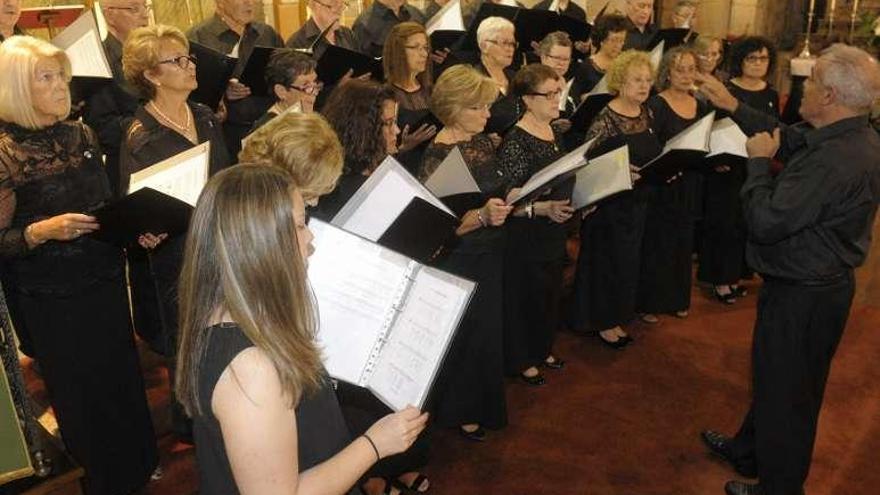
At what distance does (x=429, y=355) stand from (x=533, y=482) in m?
1.52

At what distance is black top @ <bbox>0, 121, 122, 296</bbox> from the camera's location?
91.4 inches

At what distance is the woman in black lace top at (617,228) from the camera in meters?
3.66

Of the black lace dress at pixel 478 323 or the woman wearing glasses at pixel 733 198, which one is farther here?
the woman wearing glasses at pixel 733 198

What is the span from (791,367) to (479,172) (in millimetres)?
1330

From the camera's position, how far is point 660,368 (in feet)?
12.7

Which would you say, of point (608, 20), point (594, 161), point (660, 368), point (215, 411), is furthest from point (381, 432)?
point (608, 20)

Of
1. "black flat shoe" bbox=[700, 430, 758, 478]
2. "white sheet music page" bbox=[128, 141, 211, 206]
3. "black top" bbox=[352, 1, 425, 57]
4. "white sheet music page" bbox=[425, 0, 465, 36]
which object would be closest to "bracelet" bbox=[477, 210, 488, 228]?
"white sheet music page" bbox=[128, 141, 211, 206]

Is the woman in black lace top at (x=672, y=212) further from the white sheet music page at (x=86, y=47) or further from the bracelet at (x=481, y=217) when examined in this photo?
the white sheet music page at (x=86, y=47)

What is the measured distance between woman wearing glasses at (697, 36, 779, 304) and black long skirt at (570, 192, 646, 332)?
808mm

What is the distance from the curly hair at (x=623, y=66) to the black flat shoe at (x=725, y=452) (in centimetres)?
168

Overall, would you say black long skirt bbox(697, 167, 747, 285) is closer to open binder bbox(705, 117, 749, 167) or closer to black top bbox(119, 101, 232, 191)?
open binder bbox(705, 117, 749, 167)

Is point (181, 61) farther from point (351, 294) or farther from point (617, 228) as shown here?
point (617, 228)

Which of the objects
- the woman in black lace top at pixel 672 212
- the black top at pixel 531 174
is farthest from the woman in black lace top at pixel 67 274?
the woman in black lace top at pixel 672 212

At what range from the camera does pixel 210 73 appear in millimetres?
3369
